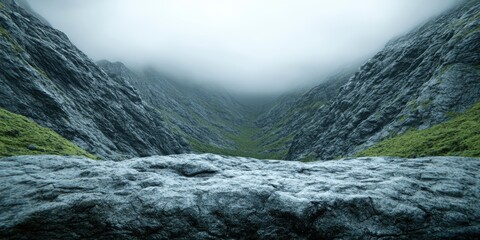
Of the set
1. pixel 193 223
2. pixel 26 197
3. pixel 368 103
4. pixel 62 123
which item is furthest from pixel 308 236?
pixel 368 103

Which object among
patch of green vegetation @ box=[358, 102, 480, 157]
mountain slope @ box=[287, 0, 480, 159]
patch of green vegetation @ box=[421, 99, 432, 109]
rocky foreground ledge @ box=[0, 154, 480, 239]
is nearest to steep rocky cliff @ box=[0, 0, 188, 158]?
rocky foreground ledge @ box=[0, 154, 480, 239]

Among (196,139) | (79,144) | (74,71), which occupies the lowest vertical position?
(196,139)

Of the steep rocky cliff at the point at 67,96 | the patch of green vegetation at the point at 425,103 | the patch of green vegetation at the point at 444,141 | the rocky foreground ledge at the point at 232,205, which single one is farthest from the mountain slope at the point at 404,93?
the steep rocky cliff at the point at 67,96

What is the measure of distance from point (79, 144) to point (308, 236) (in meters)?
71.3

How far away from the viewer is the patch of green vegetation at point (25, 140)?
41669 mm

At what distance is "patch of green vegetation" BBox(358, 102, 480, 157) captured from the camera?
46.5 m

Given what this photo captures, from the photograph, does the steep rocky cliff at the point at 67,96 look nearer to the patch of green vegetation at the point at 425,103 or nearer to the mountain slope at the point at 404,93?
the mountain slope at the point at 404,93

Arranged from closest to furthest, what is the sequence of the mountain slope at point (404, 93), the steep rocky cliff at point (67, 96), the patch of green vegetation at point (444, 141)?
the patch of green vegetation at point (444, 141) → the steep rocky cliff at point (67, 96) → the mountain slope at point (404, 93)

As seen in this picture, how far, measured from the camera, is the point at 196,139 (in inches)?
7726

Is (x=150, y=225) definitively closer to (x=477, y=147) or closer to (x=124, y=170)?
(x=124, y=170)

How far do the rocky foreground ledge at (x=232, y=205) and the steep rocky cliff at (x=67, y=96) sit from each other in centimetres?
5506

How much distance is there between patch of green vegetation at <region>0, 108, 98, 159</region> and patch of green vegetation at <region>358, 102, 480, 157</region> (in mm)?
71333

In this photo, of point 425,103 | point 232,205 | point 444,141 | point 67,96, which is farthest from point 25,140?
point 425,103

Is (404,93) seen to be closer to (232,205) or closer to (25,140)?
(232,205)
